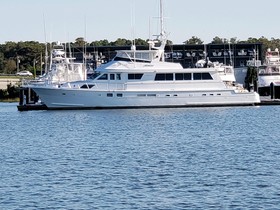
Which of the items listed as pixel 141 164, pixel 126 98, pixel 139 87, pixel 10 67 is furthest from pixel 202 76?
pixel 10 67

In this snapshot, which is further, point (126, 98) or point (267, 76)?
point (267, 76)

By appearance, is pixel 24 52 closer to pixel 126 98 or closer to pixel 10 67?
pixel 10 67

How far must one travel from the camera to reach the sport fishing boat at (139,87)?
276 ft

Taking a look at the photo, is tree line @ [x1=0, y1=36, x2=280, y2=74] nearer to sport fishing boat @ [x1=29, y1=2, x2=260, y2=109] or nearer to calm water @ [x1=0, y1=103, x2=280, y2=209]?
sport fishing boat @ [x1=29, y1=2, x2=260, y2=109]

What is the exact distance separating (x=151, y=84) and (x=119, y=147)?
115 ft

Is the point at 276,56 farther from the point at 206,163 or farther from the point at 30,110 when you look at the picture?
the point at 206,163

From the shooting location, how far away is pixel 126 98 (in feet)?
278

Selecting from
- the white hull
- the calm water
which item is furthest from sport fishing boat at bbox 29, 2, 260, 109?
the calm water

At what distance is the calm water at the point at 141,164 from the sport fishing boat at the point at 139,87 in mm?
11874

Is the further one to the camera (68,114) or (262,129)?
(68,114)

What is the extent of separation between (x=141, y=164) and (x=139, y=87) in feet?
144

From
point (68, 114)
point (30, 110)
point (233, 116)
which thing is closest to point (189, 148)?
point (233, 116)

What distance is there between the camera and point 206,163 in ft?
134

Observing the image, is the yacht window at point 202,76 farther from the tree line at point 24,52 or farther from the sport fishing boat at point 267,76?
the tree line at point 24,52
